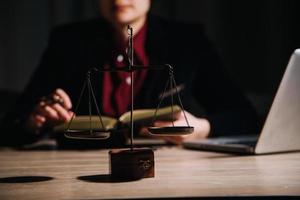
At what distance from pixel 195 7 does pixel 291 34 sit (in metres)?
0.57

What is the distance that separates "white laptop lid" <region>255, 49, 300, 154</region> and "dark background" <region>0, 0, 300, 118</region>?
1.54 metres

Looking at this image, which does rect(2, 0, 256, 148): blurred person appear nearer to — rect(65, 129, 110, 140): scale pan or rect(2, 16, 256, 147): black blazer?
rect(2, 16, 256, 147): black blazer

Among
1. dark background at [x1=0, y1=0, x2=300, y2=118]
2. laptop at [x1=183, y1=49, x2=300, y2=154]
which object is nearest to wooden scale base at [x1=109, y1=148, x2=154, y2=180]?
laptop at [x1=183, y1=49, x2=300, y2=154]

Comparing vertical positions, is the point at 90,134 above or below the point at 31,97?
above

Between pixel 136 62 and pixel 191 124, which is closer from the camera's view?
pixel 191 124

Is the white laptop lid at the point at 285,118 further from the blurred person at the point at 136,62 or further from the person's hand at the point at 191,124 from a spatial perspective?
the blurred person at the point at 136,62

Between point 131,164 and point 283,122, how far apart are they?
49 centimetres

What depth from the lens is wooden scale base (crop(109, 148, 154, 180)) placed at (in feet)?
3.13

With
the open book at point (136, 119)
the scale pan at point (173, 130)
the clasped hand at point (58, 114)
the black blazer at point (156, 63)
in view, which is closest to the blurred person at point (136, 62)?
the black blazer at point (156, 63)

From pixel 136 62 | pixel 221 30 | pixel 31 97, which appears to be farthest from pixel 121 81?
pixel 221 30

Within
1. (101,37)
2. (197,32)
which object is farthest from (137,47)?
(197,32)

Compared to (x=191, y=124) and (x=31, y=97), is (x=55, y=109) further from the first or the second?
(x=31, y=97)

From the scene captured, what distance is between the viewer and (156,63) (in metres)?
2.14

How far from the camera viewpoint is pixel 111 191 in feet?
2.77
